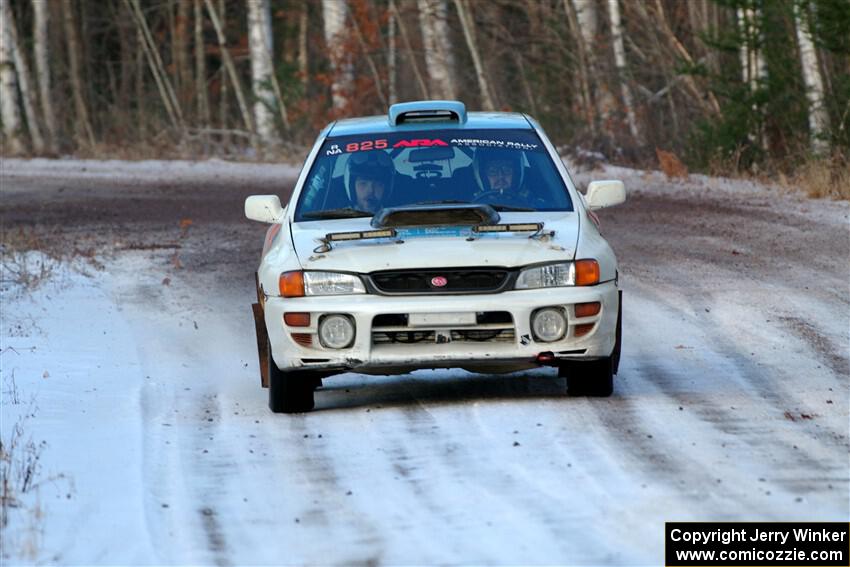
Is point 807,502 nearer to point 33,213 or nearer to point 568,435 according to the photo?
point 568,435

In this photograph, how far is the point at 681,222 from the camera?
18.5 metres

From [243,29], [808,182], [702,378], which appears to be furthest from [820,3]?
[243,29]

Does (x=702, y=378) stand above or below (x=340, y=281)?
below

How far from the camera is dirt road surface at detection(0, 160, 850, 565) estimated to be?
6273 millimetres

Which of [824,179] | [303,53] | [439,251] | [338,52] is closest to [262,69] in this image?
[338,52]

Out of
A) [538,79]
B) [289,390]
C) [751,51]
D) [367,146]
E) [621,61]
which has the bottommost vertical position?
Result: [538,79]

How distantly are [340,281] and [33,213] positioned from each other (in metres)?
13.8

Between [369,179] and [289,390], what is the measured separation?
138 cm

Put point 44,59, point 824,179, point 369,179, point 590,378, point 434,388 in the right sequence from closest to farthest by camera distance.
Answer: point 590,378 < point 369,179 < point 434,388 < point 824,179 < point 44,59

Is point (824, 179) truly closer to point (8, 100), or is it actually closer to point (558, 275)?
point (558, 275)

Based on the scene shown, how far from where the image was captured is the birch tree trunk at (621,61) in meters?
29.6

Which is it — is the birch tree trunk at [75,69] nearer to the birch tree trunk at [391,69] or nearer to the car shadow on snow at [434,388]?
the birch tree trunk at [391,69]

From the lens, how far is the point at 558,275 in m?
8.55

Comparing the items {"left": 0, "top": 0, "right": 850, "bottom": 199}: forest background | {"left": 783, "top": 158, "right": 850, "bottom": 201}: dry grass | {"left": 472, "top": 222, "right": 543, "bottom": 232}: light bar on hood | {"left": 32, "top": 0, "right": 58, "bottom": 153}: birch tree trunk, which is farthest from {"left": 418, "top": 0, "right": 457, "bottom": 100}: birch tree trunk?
{"left": 472, "top": 222, "right": 543, "bottom": 232}: light bar on hood
